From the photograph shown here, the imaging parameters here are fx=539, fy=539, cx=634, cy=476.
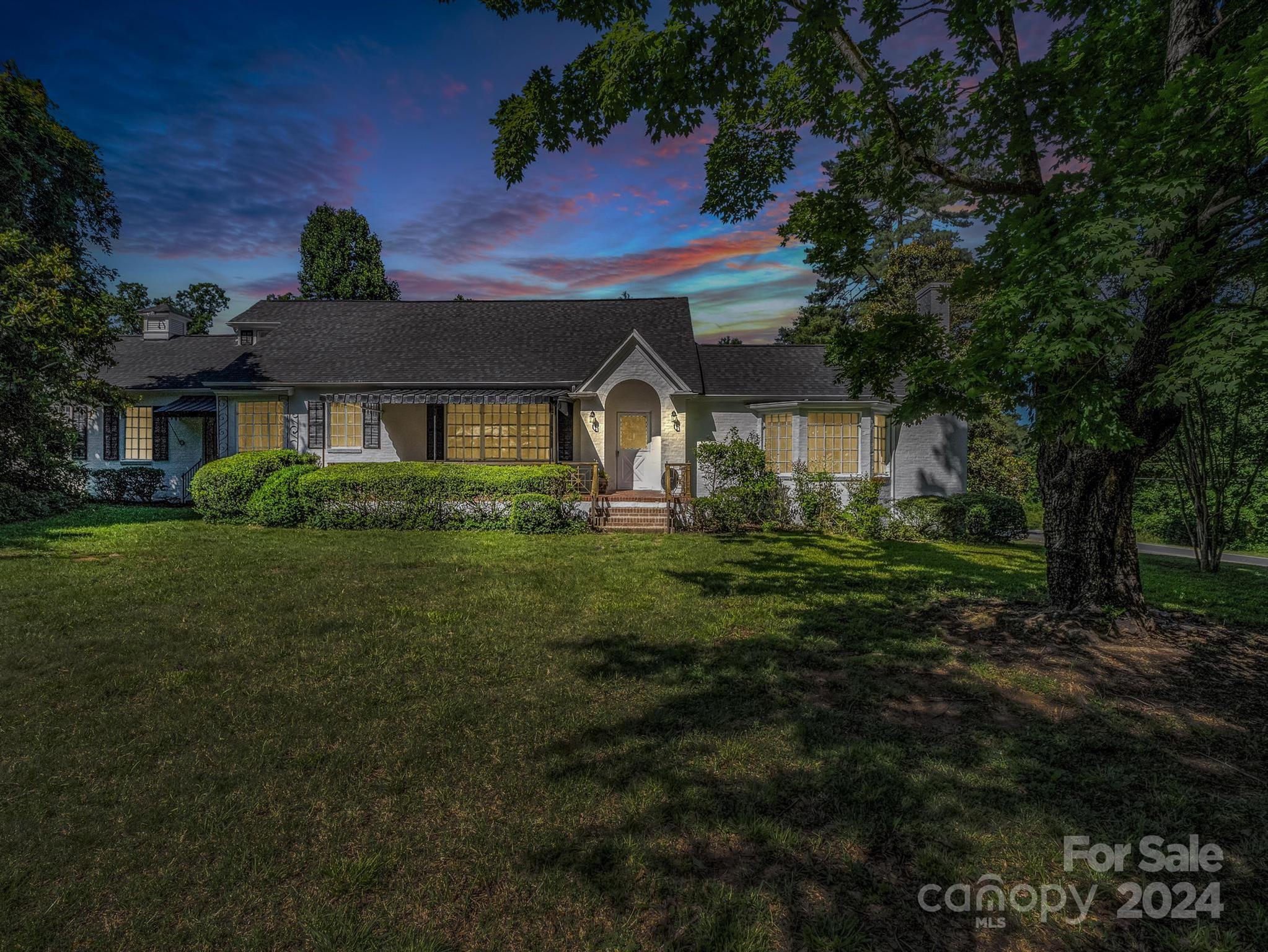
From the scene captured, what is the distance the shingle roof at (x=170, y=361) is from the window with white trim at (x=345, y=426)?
199 inches

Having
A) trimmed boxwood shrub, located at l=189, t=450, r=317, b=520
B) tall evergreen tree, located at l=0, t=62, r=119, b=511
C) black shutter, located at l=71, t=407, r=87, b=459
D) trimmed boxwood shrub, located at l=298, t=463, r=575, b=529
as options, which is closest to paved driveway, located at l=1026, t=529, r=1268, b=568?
trimmed boxwood shrub, located at l=298, t=463, r=575, b=529

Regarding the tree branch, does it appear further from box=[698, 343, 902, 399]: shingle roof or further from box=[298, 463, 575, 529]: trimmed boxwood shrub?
box=[298, 463, 575, 529]: trimmed boxwood shrub

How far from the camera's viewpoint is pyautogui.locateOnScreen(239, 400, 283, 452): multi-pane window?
18.3 m

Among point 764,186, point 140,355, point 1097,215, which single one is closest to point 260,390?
point 140,355

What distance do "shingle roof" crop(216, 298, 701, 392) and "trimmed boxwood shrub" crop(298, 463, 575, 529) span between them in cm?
432

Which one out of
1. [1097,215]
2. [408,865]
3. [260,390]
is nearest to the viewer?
[408,865]

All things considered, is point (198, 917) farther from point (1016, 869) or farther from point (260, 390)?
point (260, 390)

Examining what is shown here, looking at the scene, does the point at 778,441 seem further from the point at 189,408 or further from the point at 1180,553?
the point at 189,408

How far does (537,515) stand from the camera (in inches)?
549

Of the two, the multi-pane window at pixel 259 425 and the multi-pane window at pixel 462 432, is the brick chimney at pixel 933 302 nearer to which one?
the multi-pane window at pixel 462 432

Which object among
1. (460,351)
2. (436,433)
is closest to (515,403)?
(436,433)

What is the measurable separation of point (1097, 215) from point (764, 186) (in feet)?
18.8

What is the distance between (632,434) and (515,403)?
3970 millimetres

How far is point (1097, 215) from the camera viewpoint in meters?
4.44
